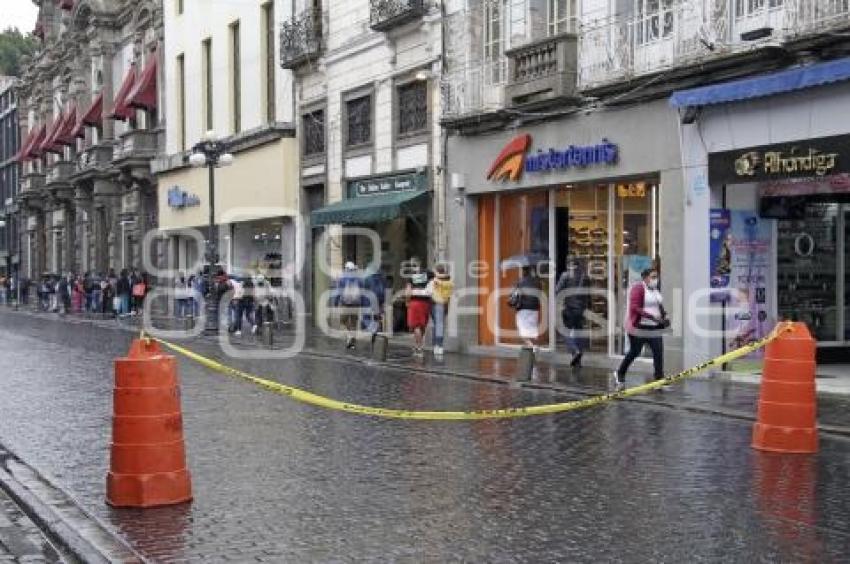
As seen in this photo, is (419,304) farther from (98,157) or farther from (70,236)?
(70,236)

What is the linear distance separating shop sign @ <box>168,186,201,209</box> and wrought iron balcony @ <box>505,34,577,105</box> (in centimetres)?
1791

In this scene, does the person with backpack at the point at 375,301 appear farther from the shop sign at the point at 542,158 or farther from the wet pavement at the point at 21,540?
the wet pavement at the point at 21,540

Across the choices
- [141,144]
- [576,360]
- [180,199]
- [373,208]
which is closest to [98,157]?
[141,144]

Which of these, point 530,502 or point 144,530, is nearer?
point 144,530

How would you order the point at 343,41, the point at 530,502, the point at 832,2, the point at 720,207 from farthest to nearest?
the point at 343,41
the point at 720,207
the point at 832,2
the point at 530,502

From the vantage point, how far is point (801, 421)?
9430mm

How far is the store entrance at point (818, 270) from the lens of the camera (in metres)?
16.3

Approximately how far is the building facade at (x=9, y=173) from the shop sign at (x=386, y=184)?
141 ft

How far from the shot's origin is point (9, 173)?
69000mm

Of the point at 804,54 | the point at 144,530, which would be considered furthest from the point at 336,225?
the point at 144,530

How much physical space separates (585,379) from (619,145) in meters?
3.85

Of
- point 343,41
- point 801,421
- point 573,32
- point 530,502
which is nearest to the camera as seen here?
point 530,502

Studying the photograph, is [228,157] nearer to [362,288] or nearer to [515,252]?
[362,288]

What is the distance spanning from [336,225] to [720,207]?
12753 mm
